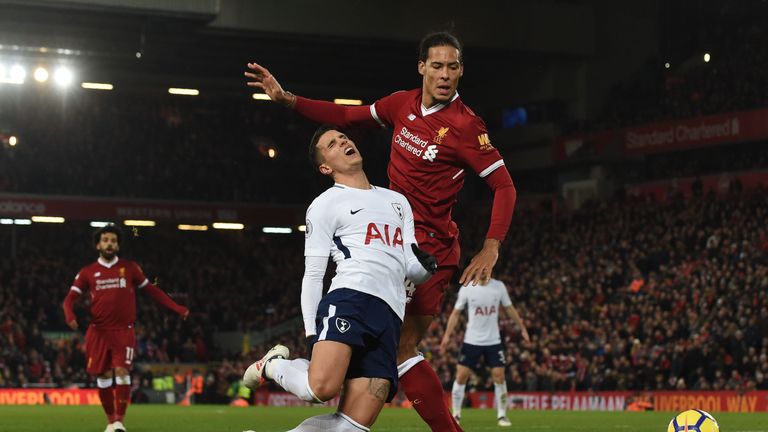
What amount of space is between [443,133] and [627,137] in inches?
1326

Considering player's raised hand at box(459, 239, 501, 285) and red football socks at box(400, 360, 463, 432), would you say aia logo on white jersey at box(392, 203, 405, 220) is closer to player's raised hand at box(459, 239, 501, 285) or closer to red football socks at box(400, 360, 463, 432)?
player's raised hand at box(459, 239, 501, 285)

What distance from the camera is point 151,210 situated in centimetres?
4494

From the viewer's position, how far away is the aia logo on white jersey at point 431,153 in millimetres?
7801

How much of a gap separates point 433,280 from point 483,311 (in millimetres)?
10942

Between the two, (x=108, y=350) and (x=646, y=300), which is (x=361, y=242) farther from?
(x=646, y=300)

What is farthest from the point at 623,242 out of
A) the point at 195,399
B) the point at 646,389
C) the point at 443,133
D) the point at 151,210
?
the point at 443,133

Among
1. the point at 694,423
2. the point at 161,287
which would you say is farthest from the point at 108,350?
the point at 161,287

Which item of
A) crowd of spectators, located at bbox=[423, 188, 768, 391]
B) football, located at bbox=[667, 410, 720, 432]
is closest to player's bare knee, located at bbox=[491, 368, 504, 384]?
crowd of spectators, located at bbox=[423, 188, 768, 391]

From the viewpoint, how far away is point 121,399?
1370 cm

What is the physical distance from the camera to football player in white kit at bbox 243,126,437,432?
→ 675 cm

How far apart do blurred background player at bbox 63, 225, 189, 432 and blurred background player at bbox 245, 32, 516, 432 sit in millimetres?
6476

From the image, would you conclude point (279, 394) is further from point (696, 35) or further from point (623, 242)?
point (696, 35)

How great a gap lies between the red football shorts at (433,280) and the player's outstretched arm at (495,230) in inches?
16.9

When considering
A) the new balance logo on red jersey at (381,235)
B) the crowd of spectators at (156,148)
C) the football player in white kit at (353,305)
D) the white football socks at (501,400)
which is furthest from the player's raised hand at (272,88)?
the crowd of spectators at (156,148)
